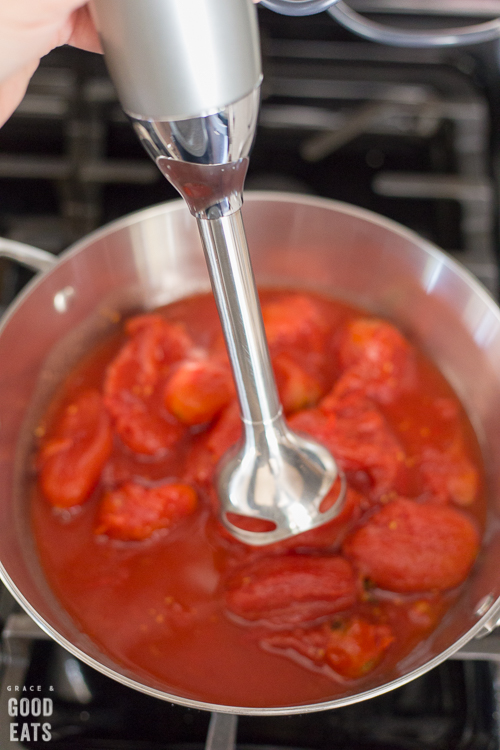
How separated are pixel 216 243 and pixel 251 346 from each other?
0.13m

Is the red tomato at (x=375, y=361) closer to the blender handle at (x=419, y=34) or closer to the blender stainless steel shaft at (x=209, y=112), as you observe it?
the blender stainless steel shaft at (x=209, y=112)

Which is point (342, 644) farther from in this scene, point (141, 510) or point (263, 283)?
point (263, 283)

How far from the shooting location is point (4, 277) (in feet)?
4.07

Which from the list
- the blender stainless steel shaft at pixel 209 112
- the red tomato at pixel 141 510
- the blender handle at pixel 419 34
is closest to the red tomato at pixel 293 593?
the red tomato at pixel 141 510

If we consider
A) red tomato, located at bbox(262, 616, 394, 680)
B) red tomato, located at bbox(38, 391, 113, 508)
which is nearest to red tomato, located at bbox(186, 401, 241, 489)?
red tomato, located at bbox(38, 391, 113, 508)

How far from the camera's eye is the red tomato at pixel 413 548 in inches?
35.8

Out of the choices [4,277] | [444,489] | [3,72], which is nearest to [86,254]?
[4,277]

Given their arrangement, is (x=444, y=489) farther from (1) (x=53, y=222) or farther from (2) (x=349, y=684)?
(1) (x=53, y=222)

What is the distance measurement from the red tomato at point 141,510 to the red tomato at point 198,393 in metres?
0.14

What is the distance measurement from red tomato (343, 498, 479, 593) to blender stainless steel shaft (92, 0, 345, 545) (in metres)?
0.27

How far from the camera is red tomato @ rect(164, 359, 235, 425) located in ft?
3.48

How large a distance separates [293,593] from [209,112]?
0.63m

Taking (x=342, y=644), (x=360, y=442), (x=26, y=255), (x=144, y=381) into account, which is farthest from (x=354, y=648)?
(x=26, y=255)

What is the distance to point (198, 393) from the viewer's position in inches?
41.8
